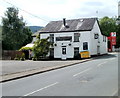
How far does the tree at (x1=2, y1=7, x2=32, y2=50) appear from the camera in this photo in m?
66.0

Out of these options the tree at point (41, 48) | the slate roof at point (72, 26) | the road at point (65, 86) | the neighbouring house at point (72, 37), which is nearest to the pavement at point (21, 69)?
→ the road at point (65, 86)

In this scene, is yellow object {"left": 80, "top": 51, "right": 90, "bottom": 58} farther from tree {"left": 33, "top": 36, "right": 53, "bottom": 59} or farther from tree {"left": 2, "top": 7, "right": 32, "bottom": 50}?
tree {"left": 2, "top": 7, "right": 32, "bottom": 50}

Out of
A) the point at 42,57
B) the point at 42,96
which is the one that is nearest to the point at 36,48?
the point at 42,57

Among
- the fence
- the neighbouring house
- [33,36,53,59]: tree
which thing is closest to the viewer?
[33,36,53,59]: tree

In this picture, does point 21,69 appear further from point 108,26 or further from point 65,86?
point 108,26

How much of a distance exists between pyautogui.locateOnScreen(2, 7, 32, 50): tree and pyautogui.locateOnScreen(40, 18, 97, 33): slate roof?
1794 cm

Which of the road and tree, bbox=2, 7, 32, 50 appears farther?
tree, bbox=2, 7, 32, 50

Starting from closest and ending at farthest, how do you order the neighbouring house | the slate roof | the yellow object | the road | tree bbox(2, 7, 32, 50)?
the road < the yellow object < the neighbouring house < the slate roof < tree bbox(2, 7, 32, 50)

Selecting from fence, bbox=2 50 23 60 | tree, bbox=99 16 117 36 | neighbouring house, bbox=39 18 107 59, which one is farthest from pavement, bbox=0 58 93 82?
tree, bbox=99 16 117 36

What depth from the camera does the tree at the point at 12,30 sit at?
6600cm

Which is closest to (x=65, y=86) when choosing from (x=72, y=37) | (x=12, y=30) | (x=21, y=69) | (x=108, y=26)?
(x=21, y=69)

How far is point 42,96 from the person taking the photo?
9.76 m

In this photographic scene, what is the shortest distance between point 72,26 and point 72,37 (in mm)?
2930

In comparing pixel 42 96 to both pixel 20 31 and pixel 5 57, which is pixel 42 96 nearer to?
pixel 5 57
